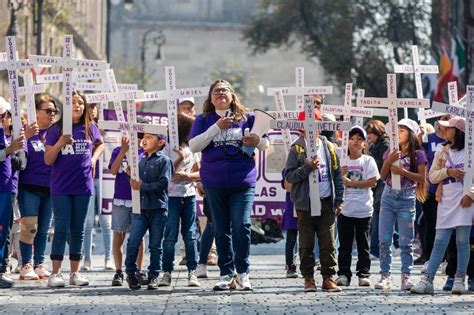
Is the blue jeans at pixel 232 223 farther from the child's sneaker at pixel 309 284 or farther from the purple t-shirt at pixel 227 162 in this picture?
the child's sneaker at pixel 309 284

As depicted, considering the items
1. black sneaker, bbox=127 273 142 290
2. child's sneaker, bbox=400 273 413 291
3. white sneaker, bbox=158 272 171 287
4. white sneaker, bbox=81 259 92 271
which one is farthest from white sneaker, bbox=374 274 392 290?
white sneaker, bbox=81 259 92 271

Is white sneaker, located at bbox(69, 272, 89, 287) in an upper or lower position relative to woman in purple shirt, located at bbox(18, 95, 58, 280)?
lower

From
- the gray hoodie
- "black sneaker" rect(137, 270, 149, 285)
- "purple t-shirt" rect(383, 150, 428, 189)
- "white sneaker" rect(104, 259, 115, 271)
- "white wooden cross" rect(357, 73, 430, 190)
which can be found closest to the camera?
the gray hoodie

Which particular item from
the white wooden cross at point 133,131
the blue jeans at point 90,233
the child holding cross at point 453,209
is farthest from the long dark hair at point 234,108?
the blue jeans at point 90,233

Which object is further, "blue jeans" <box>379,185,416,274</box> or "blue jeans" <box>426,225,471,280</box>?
"blue jeans" <box>379,185,416,274</box>

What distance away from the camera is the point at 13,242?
17547 mm

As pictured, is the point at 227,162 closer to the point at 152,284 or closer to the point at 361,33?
the point at 152,284

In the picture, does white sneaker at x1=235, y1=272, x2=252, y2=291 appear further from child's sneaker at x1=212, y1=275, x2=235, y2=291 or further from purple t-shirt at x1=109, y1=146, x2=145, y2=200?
purple t-shirt at x1=109, y1=146, x2=145, y2=200

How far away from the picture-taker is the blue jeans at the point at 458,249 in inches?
560

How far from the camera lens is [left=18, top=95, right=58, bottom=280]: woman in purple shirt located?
15555 millimetres

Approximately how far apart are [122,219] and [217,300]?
90.4 inches

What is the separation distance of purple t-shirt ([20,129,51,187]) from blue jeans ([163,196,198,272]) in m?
1.31

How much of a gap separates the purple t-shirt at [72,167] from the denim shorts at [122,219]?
58cm

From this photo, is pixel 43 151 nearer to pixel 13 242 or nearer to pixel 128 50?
pixel 13 242
